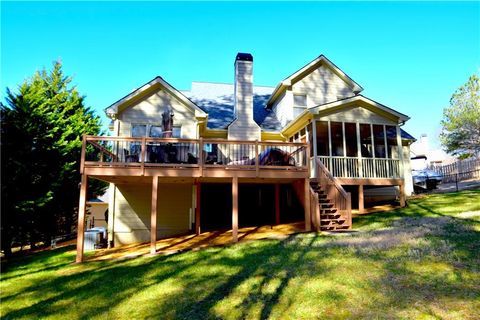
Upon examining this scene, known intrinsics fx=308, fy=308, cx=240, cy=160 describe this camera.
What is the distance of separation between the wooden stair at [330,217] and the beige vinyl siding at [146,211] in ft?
17.8

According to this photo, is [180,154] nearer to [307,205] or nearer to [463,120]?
[307,205]

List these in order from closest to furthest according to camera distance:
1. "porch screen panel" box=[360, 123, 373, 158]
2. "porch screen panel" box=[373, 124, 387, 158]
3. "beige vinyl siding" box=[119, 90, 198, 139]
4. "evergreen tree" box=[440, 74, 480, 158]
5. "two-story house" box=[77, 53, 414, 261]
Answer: "two-story house" box=[77, 53, 414, 261] → "beige vinyl siding" box=[119, 90, 198, 139] → "porch screen panel" box=[373, 124, 387, 158] → "porch screen panel" box=[360, 123, 373, 158] → "evergreen tree" box=[440, 74, 480, 158]

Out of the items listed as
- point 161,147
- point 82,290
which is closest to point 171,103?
point 161,147

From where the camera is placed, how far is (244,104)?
14789 millimetres

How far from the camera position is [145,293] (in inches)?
239

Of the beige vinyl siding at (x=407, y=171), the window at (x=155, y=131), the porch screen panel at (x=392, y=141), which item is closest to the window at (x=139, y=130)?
the window at (x=155, y=131)

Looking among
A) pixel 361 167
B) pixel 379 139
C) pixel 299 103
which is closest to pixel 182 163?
pixel 361 167

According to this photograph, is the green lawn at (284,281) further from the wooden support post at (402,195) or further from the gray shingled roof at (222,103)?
the gray shingled roof at (222,103)

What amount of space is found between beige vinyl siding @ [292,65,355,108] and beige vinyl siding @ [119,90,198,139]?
19.6 feet

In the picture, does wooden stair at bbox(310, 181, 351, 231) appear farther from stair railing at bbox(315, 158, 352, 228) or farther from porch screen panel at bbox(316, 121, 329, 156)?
porch screen panel at bbox(316, 121, 329, 156)

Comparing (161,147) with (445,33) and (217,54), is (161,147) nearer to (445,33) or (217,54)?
(217,54)

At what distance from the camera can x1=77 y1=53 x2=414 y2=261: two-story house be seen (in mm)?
10156

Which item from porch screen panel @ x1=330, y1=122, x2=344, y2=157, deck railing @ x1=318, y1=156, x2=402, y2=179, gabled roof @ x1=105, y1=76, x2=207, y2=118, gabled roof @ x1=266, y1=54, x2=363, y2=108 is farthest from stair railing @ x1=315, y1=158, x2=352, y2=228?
gabled roof @ x1=105, y1=76, x2=207, y2=118

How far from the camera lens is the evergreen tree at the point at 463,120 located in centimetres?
2277
